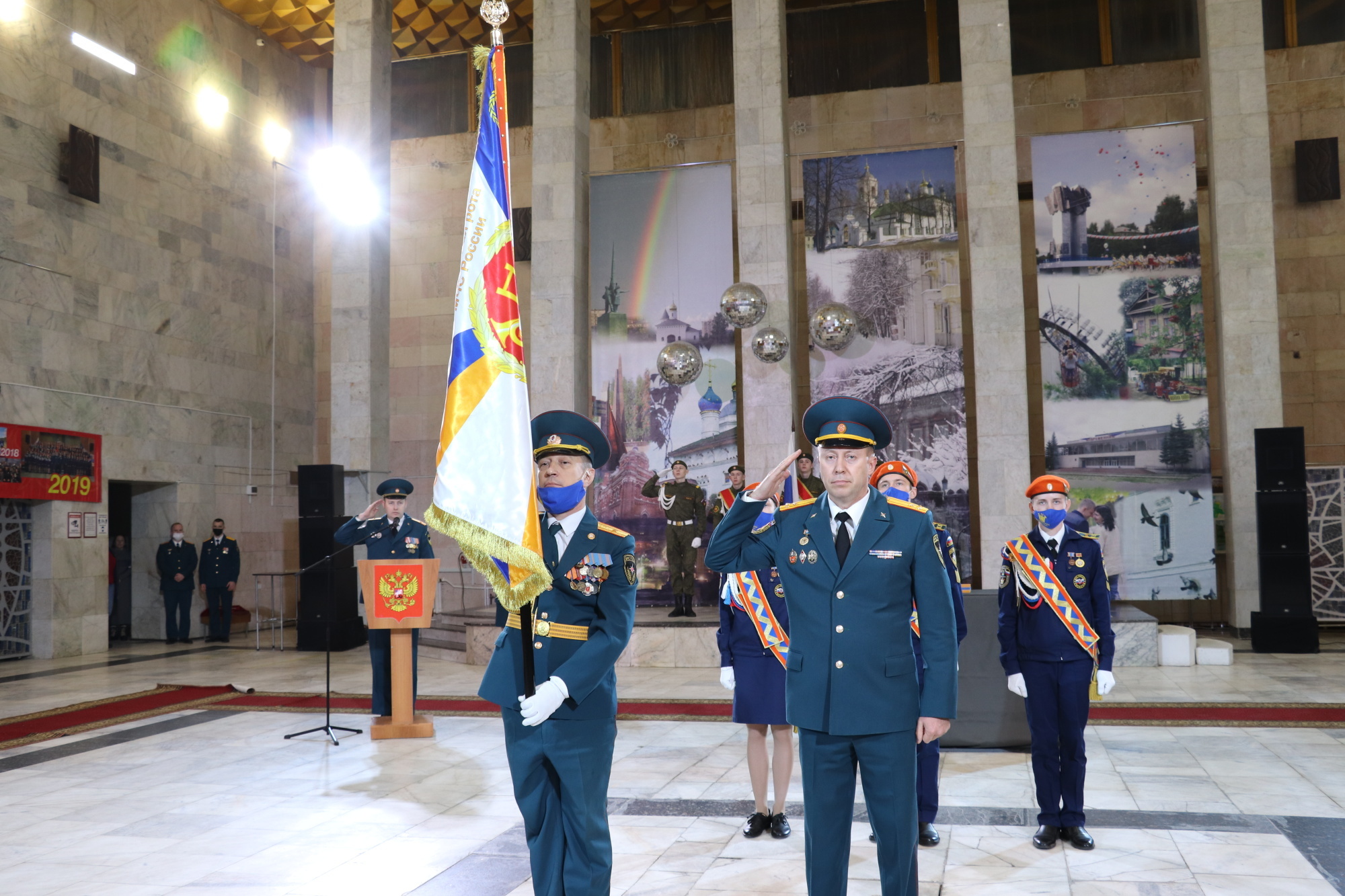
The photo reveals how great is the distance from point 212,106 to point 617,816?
15.2 metres

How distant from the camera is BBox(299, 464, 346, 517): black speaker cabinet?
14.2m

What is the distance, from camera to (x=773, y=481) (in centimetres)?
314

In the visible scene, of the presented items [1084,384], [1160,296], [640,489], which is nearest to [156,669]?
[640,489]

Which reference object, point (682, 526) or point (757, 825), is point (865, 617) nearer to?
point (757, 825)

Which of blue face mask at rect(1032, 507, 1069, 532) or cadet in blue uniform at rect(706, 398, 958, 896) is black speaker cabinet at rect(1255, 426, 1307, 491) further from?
cadet in blue uniform at rect(706, 398, 958, 896)

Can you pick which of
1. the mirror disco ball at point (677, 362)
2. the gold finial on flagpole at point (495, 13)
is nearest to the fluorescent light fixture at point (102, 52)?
the mirror disco ball at point (677, 362)

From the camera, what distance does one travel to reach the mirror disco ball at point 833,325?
36.3 ft

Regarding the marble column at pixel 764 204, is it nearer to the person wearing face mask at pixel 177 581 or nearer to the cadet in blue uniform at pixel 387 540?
the cadet in blue uniform at pixel 387 540

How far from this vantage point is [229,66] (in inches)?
674

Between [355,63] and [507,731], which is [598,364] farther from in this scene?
[507,731]

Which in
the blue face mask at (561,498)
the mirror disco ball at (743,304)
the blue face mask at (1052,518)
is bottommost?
the blue face mask at (1052,518)

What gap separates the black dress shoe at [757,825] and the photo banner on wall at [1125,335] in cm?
981

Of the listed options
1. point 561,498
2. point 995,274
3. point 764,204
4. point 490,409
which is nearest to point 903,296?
point 995,274

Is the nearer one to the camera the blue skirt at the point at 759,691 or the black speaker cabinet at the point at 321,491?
the blue skirt at the point at 759,691
